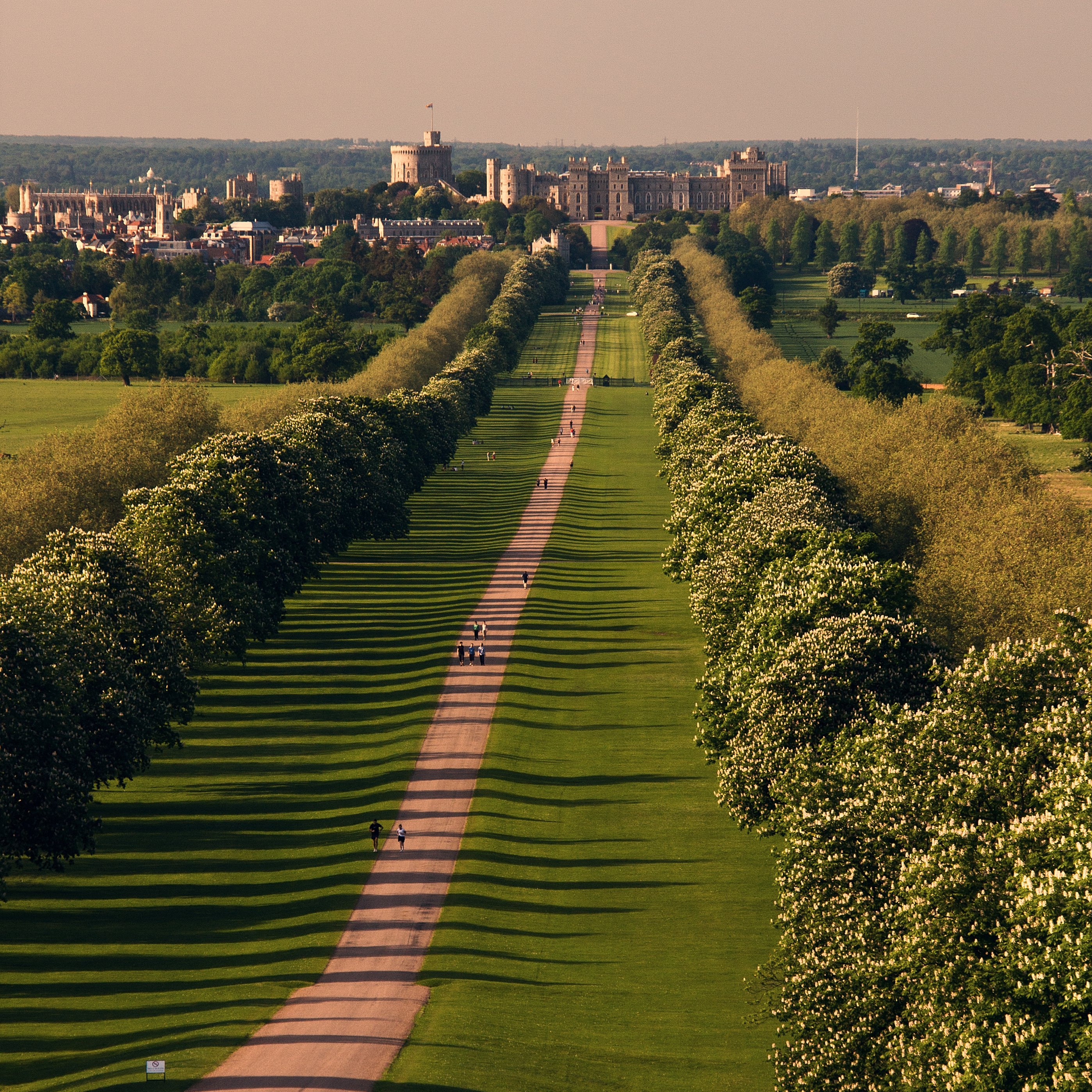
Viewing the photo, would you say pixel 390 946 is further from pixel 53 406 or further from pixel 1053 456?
pixel 53 406

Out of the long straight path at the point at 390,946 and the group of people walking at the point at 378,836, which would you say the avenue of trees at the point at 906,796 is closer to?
the long straight path at the point at 390,946

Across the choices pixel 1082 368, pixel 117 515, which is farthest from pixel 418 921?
pixel 1082 368

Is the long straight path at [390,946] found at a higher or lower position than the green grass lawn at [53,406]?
lower

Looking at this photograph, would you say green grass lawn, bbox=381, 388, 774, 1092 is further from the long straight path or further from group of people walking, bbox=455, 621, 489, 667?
group of people walking, bbox=455, 621, 489, 667

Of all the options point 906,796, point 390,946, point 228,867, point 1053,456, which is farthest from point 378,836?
point 1053,456

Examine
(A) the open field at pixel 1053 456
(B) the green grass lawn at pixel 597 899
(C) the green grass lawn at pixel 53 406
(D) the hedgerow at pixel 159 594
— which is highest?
(D) the hedgerow at pixel 159 594

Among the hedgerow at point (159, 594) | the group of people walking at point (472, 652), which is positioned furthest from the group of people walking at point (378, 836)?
the group of people walking at point (472, 652)
